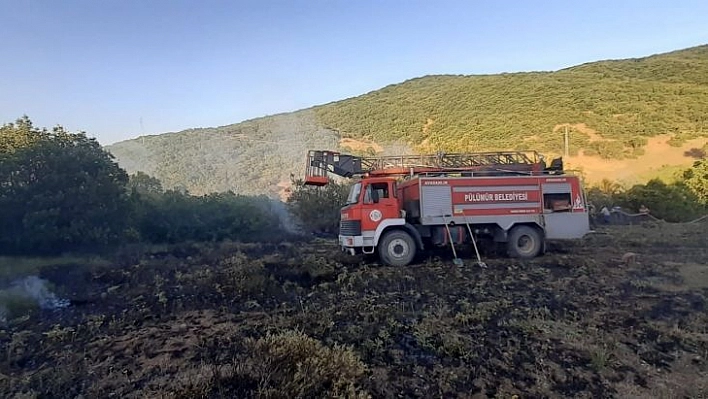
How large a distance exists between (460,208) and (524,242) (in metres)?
1.91

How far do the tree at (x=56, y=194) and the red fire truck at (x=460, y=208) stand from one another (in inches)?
331

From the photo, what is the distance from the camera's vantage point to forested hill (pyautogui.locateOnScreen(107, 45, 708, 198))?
1496 inches

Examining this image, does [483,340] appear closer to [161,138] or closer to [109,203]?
[109,203]

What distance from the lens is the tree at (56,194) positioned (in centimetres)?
1408

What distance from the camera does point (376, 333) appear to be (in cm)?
577

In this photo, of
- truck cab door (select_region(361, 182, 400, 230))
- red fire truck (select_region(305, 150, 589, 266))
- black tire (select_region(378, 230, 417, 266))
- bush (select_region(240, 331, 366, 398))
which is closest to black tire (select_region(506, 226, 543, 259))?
red fire truck (select_region(305, 150, 589, 266))

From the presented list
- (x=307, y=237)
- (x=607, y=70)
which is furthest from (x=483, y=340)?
(x=607, y=70)

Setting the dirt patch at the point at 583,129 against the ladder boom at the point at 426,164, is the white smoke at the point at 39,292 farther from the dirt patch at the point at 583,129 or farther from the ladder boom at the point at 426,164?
the dirt patch at the point at 583,129

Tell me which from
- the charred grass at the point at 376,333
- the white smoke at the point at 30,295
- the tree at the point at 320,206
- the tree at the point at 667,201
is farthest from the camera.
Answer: the tree at the point at 667,201

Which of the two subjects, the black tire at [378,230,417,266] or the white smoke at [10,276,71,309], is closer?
the white smoke at [10,276,71,309]

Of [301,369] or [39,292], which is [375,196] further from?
[301,369]

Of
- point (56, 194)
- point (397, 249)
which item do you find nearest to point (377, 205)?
point (397, 249)

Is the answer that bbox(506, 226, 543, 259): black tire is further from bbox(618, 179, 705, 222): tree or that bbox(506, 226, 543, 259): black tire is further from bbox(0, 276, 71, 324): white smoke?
bbox(618, 179, 705, 222): tree

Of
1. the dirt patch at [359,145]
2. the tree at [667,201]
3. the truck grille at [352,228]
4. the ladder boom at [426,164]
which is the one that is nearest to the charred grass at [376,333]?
the truck grille at [352,228]
